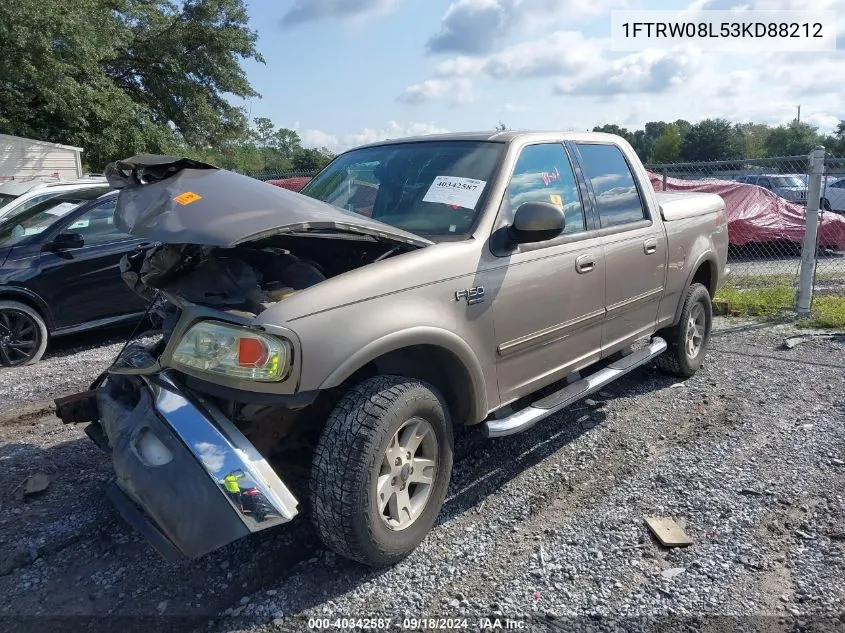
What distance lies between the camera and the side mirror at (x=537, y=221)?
3.33m

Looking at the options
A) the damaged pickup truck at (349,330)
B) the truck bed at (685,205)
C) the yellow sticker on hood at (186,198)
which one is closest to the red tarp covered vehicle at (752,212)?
the truck bed at (685,205)

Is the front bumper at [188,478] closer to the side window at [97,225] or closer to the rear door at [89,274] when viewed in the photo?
the rear door at [89,274]

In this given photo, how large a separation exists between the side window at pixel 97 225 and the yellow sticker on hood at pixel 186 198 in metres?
4.48

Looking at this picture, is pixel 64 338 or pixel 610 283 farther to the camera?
pixel 64 338

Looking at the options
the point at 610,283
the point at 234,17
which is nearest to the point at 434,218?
the point at 610,283

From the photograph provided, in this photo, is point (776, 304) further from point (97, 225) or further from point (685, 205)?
point (97, 225)

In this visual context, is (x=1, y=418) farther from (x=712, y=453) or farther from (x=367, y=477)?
(x=712, y=453)

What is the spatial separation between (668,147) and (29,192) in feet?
233

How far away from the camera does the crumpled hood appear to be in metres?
2.70

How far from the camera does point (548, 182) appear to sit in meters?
4.04

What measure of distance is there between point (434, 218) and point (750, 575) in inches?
90.4

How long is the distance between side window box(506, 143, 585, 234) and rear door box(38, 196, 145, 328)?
4.65 metres

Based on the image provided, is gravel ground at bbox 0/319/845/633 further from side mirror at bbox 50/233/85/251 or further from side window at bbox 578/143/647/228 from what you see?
side mirror at bbox 50/233/85/251

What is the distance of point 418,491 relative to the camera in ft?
10.5
